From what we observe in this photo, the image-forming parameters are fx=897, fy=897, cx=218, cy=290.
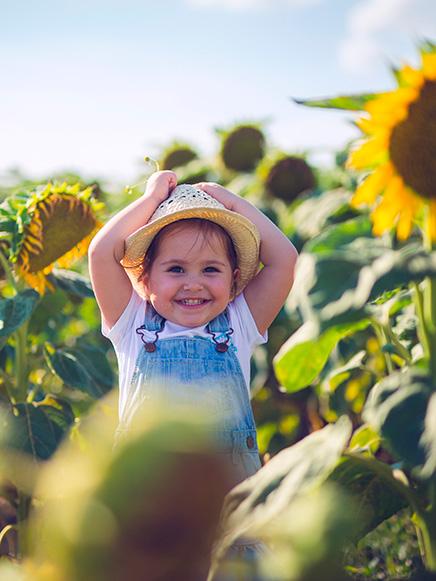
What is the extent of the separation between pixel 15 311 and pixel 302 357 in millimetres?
985

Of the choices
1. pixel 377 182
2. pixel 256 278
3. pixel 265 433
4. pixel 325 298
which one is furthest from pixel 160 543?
pixel 265 433

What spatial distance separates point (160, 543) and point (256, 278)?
1716 millimetres

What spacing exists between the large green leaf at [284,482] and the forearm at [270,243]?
1182 millimetres

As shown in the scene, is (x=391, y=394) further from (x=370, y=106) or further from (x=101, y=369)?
(x=101, y=369)

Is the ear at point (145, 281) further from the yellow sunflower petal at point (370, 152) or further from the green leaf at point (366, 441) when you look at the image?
the yellow sunflower petal at point (370, 152)

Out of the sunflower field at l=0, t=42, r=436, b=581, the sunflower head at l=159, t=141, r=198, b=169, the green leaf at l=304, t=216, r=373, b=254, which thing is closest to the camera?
the sunflower field at l=0, t=42, r=436, b=581

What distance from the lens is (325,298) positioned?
112cm

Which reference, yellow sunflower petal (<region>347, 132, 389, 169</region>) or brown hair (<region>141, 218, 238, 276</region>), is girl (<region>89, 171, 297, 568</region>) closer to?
brown hair (<region>141, 218, 238, 276</region>)

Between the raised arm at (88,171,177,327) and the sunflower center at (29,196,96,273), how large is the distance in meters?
0.26

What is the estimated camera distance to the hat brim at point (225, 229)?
2.11 m

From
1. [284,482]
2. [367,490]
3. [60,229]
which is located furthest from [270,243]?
[284,482]

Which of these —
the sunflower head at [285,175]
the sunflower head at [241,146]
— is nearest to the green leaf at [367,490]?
the sunflower head at [285,175]

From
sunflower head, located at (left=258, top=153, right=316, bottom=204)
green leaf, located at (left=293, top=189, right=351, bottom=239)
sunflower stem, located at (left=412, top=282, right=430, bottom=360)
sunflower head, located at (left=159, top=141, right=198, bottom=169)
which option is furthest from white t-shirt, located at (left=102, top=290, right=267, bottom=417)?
sunflower head, located at (left=159, top=141, right=198, bottom=169)

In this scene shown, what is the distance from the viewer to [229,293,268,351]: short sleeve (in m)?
2.21
